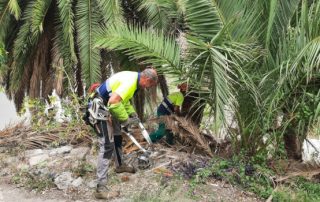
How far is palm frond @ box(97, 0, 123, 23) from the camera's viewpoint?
9289 mm

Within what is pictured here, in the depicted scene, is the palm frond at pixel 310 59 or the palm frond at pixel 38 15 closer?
the palm frond at pixel 310 59

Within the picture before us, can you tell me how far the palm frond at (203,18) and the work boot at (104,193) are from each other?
2591mm

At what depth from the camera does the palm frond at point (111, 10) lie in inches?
366

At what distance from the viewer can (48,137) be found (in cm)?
870

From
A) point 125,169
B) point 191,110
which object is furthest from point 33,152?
point 191,110

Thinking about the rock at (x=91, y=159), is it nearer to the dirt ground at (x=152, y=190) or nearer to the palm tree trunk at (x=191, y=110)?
the dirt ground at (x=152, y=190)

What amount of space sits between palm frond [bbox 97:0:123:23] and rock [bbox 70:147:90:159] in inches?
97.2

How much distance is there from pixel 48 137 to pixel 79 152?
3.21ft

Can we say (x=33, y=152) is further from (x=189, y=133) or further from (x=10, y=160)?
(x=189, y=133)

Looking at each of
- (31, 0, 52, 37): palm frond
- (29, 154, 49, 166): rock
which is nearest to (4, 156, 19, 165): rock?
(29, 154, 49, 166): rock

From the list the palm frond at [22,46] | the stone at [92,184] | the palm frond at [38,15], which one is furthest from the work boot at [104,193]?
the palm frond at [22,46]

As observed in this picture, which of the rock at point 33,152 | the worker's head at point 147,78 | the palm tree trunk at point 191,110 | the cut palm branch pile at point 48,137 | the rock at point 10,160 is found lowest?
the rock at point 10,160

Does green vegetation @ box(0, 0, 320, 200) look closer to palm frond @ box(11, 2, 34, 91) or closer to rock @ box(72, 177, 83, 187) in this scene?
rock @ box(72, 177, 83, 187)

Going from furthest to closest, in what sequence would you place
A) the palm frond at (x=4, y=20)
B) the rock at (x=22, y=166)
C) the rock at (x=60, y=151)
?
the palm frond at (x=4, y=20)
the rock at (x=60, y=151)
the rock at (x=22, y=166)
